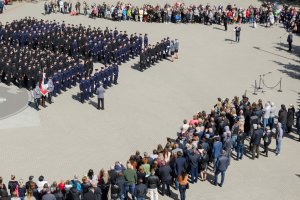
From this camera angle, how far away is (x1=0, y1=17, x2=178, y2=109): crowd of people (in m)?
29.6

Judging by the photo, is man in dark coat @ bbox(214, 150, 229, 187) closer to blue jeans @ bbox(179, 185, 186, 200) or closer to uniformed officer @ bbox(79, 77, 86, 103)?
blue jeans @ bbox(179, 185, 186, 200)

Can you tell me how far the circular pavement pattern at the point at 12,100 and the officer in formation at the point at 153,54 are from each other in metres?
7.31

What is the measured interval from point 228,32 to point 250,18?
3.64 metres

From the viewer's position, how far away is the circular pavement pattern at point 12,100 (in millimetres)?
27422

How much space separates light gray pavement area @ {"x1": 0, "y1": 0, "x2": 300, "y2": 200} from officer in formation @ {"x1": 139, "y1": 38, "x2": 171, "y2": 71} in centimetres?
46

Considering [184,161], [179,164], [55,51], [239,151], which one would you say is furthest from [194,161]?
[55,51]

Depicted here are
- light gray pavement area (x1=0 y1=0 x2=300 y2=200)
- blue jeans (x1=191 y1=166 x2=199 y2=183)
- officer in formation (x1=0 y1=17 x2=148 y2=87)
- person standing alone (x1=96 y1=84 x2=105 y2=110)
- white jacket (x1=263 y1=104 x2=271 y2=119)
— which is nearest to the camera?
blue jeans (x1=191 y1=166 x2=199 y2=183)

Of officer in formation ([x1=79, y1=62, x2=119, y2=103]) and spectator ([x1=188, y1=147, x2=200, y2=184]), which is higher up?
officer in formation ([x1=79, y1=62, x2=119, y2=103])

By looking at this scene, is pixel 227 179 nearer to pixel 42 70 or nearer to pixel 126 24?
pixel 42 70

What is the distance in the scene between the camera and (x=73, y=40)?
3475 cm

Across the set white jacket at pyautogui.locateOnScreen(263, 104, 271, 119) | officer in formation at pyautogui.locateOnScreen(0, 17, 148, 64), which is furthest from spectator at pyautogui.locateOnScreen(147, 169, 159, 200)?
officer in formation at pyautogui.locateOnScreen(0, 17, 148, 64)

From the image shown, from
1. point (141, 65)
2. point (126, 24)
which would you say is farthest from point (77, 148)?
point (126, 24)

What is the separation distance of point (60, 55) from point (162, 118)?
7587 mm

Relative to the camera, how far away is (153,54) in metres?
34.2
